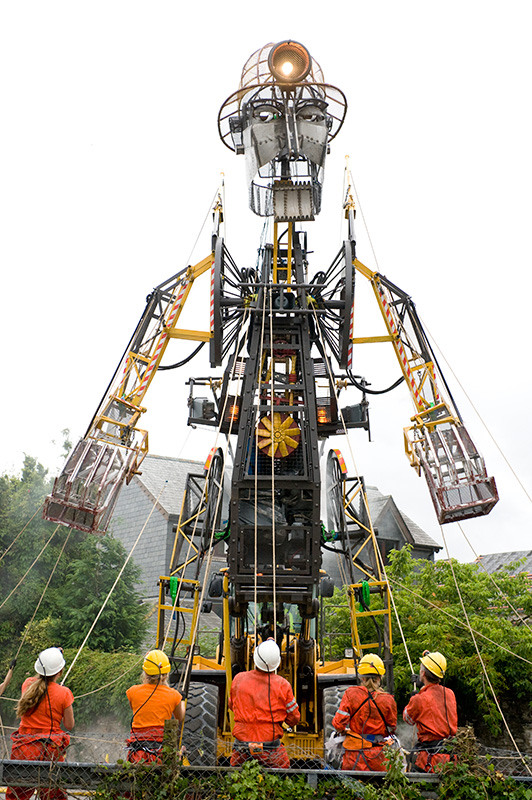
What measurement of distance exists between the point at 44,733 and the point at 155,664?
1045 mm

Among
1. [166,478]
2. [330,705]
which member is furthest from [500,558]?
[330,705]

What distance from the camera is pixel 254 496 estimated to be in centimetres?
830

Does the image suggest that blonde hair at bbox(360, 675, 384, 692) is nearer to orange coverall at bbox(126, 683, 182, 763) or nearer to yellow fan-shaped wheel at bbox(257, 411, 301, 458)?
orange coverall at bbox(126, 683, 182, 763)

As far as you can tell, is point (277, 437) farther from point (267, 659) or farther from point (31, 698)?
point (31, 698)

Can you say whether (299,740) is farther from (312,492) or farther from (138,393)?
(138,393)

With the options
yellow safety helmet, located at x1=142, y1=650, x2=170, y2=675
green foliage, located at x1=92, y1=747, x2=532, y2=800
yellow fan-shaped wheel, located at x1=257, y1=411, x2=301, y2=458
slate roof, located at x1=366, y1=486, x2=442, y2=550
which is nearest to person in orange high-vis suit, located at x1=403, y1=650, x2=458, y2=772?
green foliage, located at x1=92, y1=747, x2=532, y2=800

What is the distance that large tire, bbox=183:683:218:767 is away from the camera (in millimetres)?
7738

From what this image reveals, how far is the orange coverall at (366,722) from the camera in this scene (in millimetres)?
5680

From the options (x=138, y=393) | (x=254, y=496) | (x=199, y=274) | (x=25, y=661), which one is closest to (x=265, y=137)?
(x=199, y=274)

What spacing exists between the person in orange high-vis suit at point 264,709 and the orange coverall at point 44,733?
143 cm

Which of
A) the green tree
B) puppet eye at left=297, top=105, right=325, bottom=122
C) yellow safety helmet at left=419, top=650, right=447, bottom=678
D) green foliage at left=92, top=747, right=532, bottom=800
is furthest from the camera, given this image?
the green tree

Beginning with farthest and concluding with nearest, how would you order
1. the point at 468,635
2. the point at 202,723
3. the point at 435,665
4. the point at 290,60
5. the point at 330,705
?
1. the point at 468,635
2. the point at 290,60
3. the point at 330,705
4. the point at 202,723
5. the point at 435,665

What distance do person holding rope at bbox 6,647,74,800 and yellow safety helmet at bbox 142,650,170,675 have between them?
2.12ft

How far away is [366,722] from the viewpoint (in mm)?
5738
